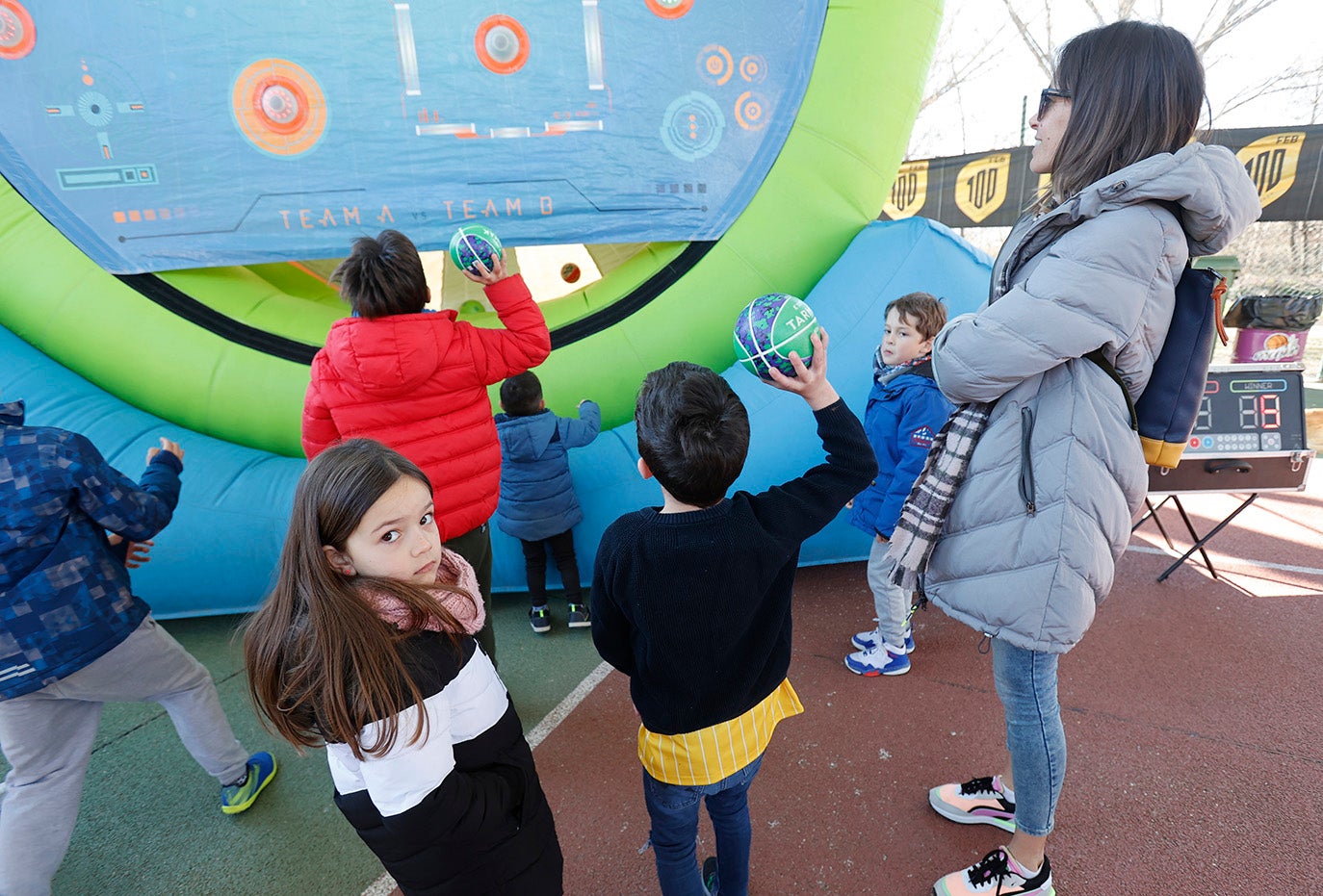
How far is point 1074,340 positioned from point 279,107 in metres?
3.54

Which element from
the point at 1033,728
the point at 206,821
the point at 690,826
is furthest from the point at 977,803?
the point at 206,821

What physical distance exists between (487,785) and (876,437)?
176 cm

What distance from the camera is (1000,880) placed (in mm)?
1634

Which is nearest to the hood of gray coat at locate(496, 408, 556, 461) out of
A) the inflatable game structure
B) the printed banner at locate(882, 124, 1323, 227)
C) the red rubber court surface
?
the inflatable game structure

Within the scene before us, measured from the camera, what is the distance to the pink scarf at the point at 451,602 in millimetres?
1017

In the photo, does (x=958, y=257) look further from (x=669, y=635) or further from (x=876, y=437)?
(x=669, y=635)

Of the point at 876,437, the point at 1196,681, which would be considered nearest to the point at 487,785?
the point at 876,437

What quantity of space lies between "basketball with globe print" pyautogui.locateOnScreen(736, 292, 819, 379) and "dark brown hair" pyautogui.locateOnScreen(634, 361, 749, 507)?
5.5 inches

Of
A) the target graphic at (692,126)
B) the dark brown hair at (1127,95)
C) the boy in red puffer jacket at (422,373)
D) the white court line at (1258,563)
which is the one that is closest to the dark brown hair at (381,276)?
the boy in red puffer jacket at (422,373)

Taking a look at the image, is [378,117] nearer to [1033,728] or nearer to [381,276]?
[381,276]

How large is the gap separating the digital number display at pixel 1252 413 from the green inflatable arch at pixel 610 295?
1932 millimetres

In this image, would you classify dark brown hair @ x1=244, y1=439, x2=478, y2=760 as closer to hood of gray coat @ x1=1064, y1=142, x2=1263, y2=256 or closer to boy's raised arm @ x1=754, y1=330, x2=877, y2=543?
boy's raised arm @ x1=754, y1=330, x2=877, y2=543

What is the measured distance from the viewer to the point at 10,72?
296cm

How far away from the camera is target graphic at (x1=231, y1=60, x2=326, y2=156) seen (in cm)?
308
